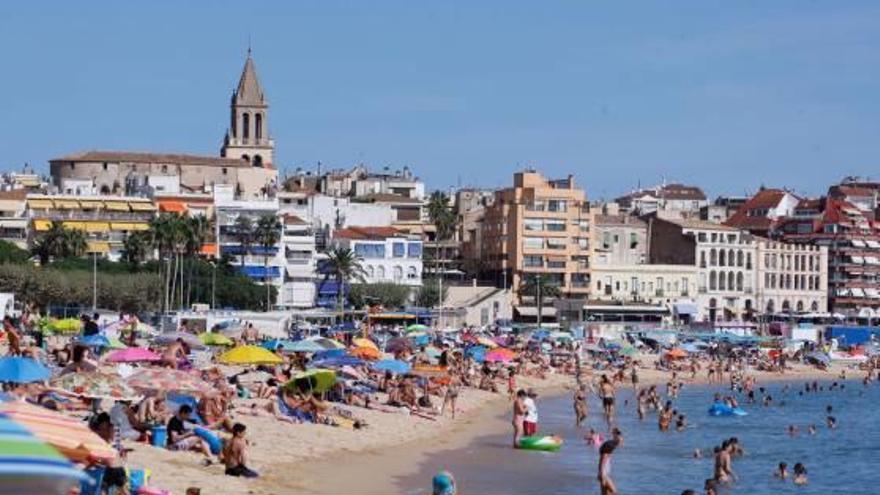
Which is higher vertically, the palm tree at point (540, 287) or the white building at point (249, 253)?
the white building at point (249, 253)

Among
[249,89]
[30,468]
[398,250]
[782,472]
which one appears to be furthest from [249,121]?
[30,468]

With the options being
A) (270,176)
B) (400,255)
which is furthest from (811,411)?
(270,176)

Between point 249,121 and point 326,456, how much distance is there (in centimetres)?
9704

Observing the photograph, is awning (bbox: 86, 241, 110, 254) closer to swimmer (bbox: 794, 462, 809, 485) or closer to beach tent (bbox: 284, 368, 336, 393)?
beach tent (bbox: 284, 368, 336, 393)

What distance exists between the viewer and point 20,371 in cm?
2280

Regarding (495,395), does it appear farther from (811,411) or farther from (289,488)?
(289,488)

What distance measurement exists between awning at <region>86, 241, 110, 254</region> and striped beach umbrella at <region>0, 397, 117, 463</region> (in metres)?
77.1

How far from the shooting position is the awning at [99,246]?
89.8 m

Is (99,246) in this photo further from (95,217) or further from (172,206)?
(172,206)

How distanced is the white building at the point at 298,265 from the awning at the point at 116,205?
9234 mm

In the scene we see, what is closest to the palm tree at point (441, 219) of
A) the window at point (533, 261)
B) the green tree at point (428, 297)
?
the window at point (533, 261)

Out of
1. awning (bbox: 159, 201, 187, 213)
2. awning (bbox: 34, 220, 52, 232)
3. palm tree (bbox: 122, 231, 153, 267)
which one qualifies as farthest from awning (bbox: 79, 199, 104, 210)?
palm tree (bbox: 122, 231, 153, 267)

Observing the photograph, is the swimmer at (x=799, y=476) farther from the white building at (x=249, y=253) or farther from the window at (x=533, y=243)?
the window at (x=533, y=243)

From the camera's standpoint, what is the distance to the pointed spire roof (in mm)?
122375
